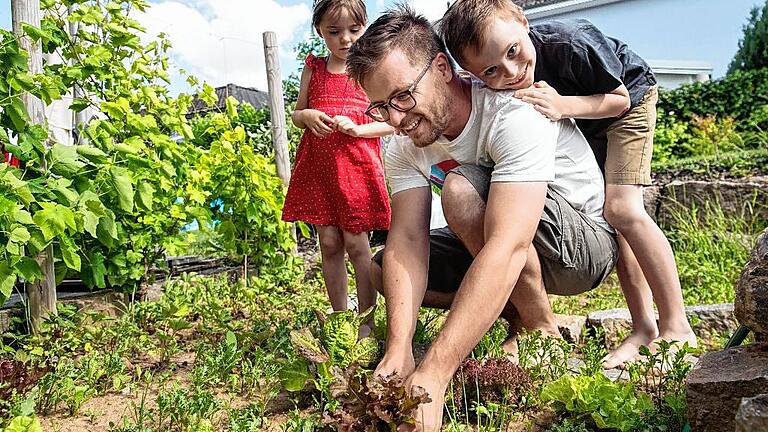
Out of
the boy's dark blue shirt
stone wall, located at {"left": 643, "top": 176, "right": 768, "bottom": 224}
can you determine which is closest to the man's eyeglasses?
the boy's dark blue shirt

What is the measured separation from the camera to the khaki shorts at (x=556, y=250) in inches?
92.0

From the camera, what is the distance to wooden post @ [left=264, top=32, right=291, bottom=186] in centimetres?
546

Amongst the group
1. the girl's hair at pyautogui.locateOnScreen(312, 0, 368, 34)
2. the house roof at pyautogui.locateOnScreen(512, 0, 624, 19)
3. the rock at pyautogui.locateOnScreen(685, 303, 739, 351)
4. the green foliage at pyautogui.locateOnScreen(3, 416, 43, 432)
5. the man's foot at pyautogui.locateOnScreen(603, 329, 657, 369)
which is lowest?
the rock at pyautogui.locateOnScreen(685, 303, 739, 351)

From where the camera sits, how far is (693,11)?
1752cm

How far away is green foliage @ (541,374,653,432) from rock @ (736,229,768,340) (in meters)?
0.40

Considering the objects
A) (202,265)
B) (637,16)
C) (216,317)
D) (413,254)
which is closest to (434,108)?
(413,254)

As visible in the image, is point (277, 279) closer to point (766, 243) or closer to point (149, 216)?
point (149, 216)

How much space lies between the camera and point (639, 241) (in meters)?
2.53

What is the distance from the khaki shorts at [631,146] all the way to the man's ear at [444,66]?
79 centimetres

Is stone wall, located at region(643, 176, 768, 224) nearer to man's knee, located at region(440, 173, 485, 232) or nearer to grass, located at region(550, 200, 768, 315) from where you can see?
grass, located at region(550, 200, 768, 315)

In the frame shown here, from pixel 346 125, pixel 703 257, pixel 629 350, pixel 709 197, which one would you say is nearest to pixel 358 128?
pixel 346 125

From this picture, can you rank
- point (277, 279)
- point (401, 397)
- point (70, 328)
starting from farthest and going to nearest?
point (277, 279) → point (70, 328) → point (401, 397)

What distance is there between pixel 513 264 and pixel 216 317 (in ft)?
6.07

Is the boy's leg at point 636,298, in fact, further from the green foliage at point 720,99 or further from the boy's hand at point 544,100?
the green foliage at point 720,99
